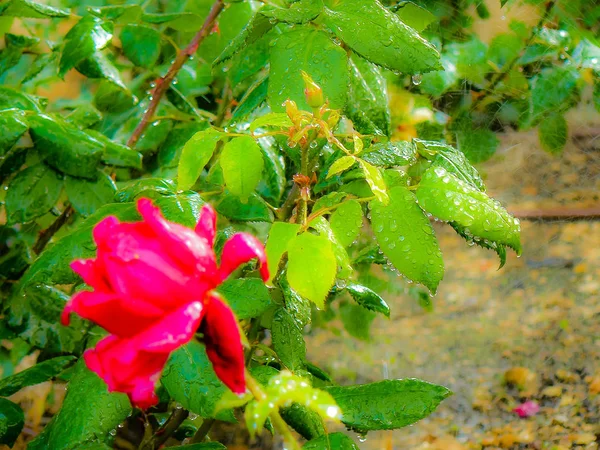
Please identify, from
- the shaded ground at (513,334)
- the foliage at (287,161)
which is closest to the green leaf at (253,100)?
the foliage at (287,161)

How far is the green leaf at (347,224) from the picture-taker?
1.84 feet

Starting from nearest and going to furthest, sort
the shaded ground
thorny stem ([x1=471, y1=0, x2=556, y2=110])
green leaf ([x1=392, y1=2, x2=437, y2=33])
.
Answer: green leaf ([x1=392, y1=2, x2=437, y2=33]) → thorny stem ([x1=471, y1=0, x2=556, y2=110]) → the shaded ground

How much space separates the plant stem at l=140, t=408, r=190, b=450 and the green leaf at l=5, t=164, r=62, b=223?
0.94 feet

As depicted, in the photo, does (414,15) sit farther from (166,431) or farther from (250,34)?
(166,431)

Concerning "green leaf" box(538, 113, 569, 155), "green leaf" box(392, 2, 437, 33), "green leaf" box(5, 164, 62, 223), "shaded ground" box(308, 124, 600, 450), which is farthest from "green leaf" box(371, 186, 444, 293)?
"shaded ground" box(308, 124, 600, 450)

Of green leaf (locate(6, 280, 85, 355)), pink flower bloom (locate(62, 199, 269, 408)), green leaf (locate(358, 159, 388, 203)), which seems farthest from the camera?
green leaf (locate(6, 280, 85, 355))

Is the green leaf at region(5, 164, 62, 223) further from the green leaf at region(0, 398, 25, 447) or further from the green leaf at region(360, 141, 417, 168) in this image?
the green leaf at region(360, 141, 417, 168)

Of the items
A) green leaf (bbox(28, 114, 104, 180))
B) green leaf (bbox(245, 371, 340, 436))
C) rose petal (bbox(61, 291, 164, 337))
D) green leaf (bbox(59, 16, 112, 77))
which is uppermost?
rose petal (bbox(61, 291, 164, 337))

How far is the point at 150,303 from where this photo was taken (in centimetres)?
32

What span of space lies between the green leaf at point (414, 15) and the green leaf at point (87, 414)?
1.64 ft

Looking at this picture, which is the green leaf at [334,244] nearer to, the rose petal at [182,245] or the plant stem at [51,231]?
the rose petal at [182,245]

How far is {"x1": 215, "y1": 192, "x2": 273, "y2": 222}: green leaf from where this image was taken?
0.67 metres

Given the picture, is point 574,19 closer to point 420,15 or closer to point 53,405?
point 420,15

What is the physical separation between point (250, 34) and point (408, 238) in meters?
0.24
